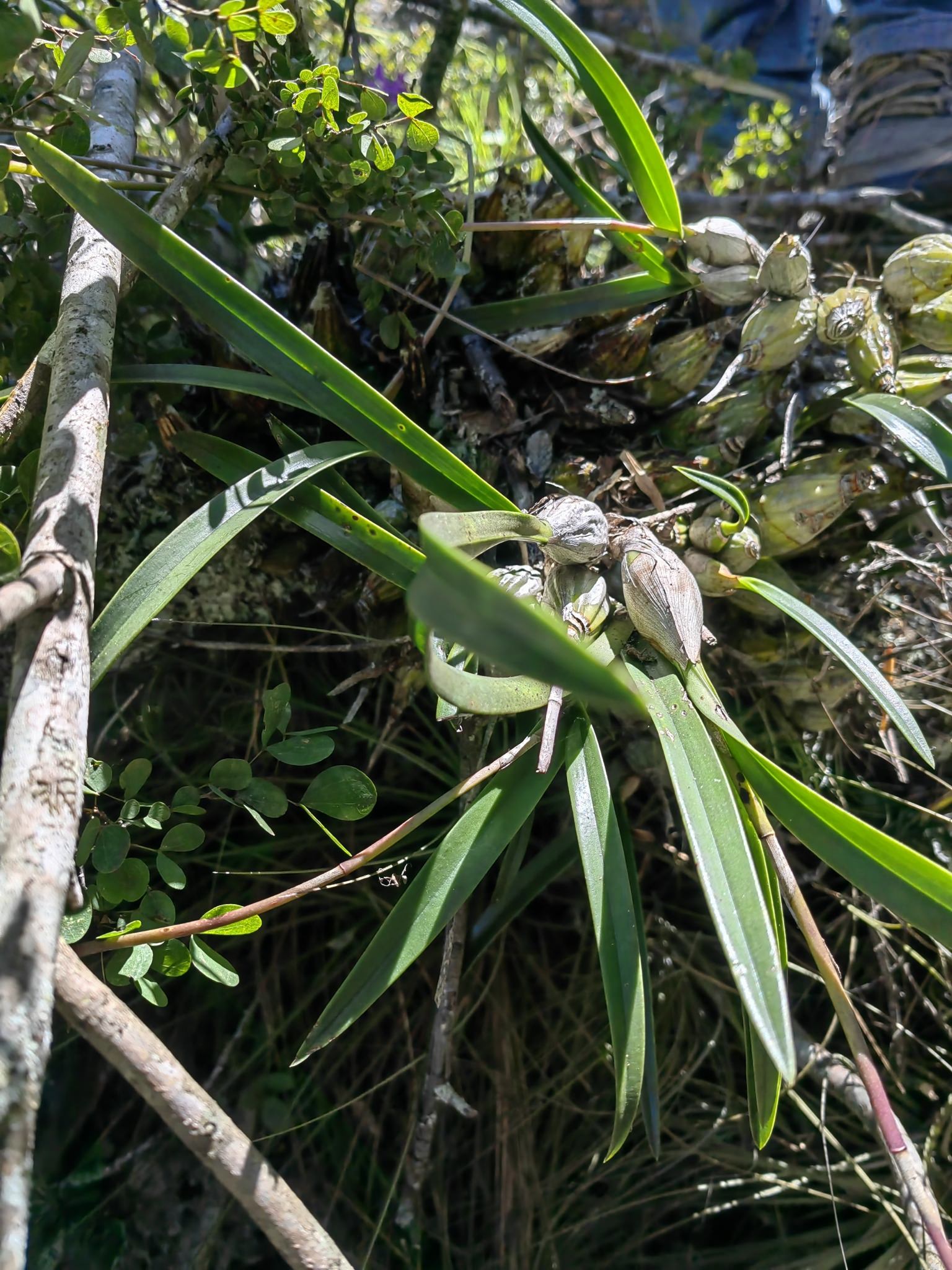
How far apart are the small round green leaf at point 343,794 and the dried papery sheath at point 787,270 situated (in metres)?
0.51

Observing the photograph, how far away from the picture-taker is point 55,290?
0.65m

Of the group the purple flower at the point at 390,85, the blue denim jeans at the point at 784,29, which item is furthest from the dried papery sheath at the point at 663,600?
the blue denim jeans at the point at 784,29

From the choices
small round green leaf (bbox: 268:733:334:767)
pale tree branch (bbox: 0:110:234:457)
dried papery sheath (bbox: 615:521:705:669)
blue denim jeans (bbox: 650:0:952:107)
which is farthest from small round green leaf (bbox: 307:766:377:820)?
blue denim jeans (bbox: 650:0:952:107)

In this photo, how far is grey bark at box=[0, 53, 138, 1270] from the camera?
32 centimetres

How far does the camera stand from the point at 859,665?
57 centimetres

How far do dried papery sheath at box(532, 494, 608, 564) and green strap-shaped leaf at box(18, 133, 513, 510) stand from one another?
0.06 m

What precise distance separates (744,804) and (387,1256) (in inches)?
23.3

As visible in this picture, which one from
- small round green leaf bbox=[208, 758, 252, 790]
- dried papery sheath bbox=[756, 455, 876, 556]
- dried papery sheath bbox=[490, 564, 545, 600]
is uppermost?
dried papery sheath bbox=[756, 455, 876, 556]

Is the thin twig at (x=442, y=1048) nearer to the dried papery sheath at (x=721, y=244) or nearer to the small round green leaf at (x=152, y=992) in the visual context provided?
the small round green leaf at (x=152, y=992)

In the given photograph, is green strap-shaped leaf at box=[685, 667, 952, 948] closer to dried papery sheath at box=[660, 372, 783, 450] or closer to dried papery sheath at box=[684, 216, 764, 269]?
dried papery sheath at box=[660, 372, 783, 450]

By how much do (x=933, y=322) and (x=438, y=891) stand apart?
0.59 metres

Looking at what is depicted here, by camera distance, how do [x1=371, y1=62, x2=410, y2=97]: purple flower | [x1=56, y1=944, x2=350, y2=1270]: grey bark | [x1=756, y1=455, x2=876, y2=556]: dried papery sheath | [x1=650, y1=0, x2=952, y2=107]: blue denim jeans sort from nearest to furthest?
1. [x1=56, y1=944, x2=350, y2=1270]: grey bark
2. [x1=756, y1=455, x2=876, y2=556]: dried papery sheath
3. [x1=371, y1=62, x2=410, y2=97]: purple flower
4. [x1=650, y1=0, x2=952, y2=107]: blue denim jeans

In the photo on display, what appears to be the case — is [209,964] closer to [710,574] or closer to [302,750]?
[302,750]

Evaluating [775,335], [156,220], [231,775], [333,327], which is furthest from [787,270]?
[231,775]
